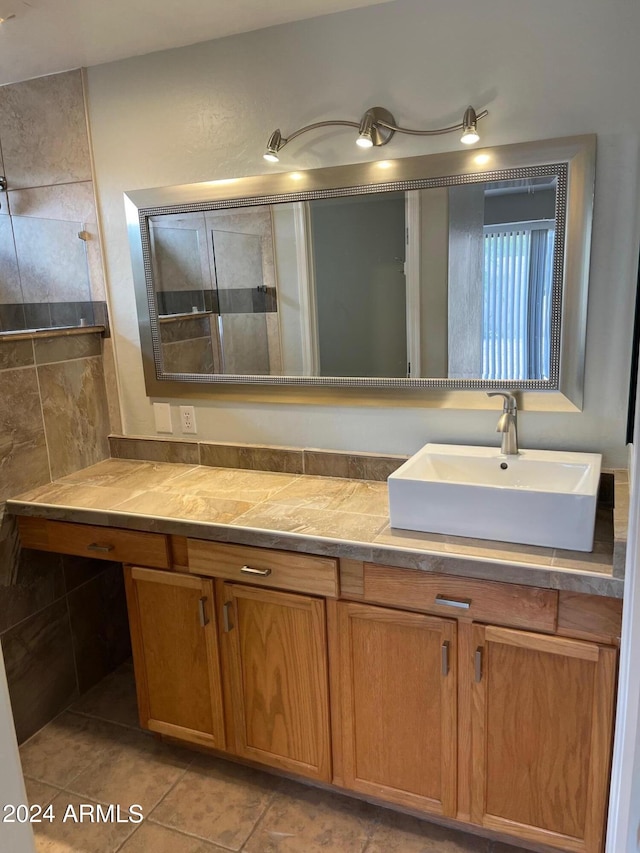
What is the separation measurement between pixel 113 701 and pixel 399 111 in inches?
92.0

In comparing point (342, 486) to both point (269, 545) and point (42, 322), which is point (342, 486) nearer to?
point (269, 545)

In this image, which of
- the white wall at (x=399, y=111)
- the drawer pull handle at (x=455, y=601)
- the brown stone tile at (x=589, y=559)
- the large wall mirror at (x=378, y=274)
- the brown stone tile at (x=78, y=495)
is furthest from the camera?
the brown stone tile at (x=78, y=495)

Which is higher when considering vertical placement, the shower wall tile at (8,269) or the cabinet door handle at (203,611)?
the shower wall tile at (8,269)

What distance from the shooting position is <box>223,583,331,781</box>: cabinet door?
1762mm

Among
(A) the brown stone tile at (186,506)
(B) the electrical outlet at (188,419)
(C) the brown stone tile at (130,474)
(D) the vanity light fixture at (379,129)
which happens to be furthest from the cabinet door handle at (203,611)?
(D) the vanity light fixture at (379,129)

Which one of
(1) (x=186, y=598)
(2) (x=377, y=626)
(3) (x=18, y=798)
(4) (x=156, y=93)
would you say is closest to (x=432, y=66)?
(4) (x=156, y=93)

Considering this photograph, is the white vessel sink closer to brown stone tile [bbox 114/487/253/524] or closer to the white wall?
the white wall

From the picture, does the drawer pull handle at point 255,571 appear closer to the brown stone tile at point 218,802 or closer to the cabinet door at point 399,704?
the cabinet door at point 399,704

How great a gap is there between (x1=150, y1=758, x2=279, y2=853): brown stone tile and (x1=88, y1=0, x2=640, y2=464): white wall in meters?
1.11

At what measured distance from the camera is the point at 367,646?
1695 millimetres

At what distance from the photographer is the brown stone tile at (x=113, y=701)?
7.70 feet

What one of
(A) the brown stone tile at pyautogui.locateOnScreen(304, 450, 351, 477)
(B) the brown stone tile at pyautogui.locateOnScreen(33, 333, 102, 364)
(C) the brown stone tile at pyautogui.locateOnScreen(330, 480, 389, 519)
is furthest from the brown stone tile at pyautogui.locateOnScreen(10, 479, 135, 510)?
(C) the brown stone tile at pyautogui.locateOnScreen(330, 480, 389, 519)

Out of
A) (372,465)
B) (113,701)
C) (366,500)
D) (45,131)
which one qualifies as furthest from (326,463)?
(45,131)

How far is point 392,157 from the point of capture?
1882mm
